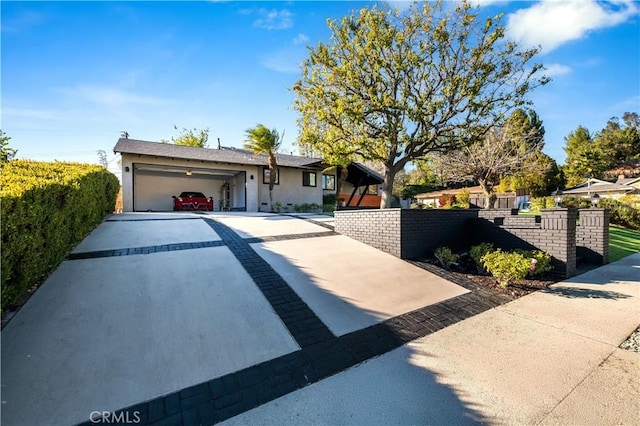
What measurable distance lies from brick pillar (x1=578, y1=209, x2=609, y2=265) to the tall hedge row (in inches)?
436

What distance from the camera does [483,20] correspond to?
9.22m

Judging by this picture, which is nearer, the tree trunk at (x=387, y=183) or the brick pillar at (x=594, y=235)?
the brick pillar at (x=594, y=235)

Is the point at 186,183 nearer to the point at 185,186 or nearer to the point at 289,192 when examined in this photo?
the point at 185,186

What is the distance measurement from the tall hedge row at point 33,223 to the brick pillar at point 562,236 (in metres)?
8.88

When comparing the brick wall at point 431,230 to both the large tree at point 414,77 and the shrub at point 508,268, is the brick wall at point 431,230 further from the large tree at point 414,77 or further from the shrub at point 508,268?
the large tree at point 414,77

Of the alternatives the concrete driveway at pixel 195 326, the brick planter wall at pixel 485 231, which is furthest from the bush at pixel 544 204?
the concrete driveway at pixel 195 326

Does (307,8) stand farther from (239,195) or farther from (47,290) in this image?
(239,195)

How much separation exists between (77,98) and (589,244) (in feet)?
52.0

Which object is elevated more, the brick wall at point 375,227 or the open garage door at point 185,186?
the open garage door at point 185,186

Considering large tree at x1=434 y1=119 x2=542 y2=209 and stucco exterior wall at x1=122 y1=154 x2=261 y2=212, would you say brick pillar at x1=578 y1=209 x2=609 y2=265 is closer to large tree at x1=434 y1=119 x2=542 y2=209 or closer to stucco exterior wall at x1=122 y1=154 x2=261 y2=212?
large tree at x1=434 y1=119 x2=542 y2=209

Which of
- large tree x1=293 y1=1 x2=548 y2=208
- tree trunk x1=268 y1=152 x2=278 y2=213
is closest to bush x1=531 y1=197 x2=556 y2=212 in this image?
large tree x1=293 y1=1 x2=548 y2=208

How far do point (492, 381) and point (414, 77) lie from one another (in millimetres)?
9906

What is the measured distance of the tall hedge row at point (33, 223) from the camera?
2.81 meters

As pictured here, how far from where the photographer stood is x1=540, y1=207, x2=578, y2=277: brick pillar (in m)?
5.96
